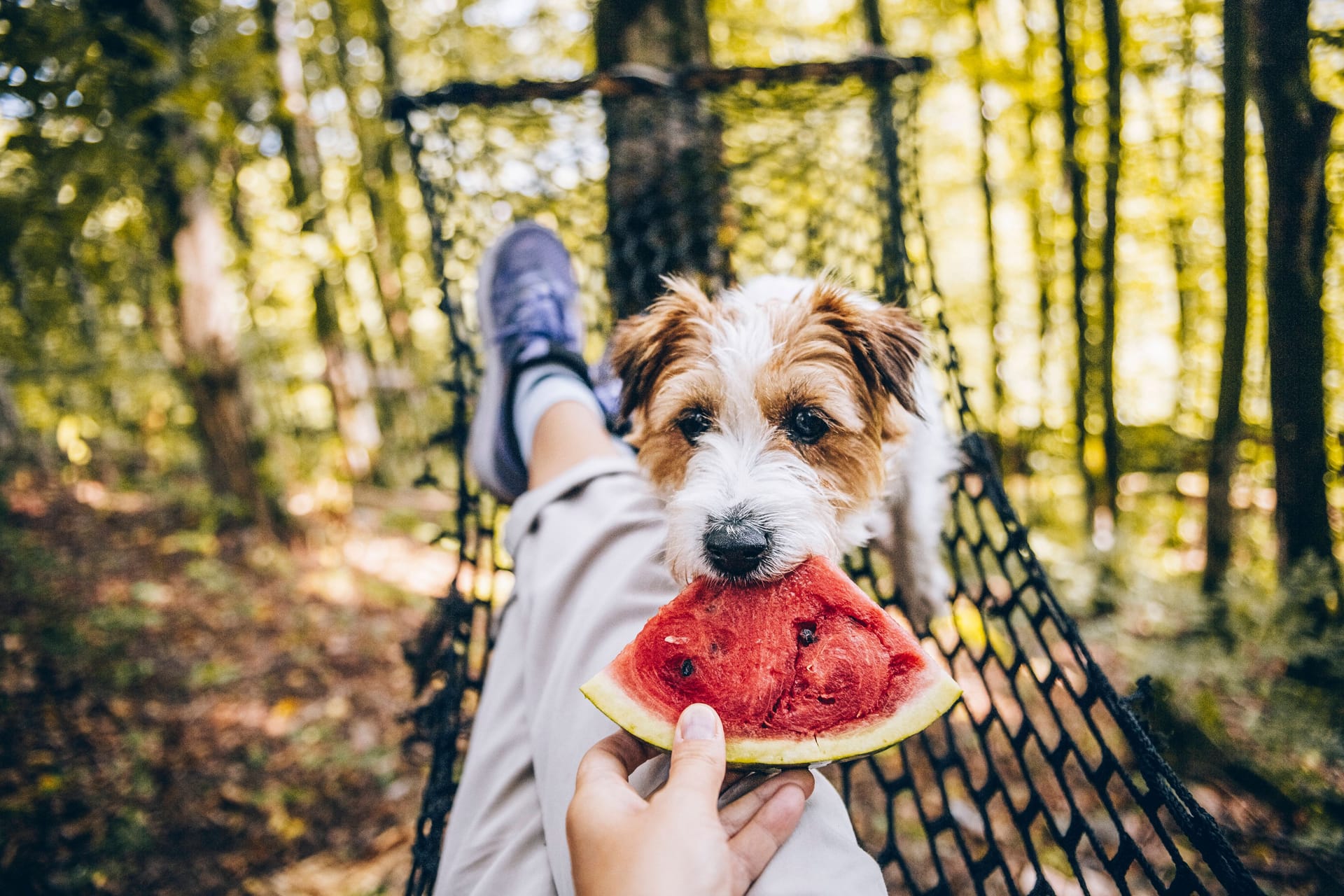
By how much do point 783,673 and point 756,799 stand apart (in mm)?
280

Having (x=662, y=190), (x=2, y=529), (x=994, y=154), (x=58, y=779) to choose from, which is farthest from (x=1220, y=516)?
(x=2, y=529)

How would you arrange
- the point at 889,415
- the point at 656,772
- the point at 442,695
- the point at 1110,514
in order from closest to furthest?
the point at 656,772, the point at 442,695, the point at 889,415, the point at 1110,514

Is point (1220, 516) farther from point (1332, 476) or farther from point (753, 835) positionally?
point (753, 835)

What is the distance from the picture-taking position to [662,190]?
3.07 meters

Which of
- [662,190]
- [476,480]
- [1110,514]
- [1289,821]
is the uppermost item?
[662,190]

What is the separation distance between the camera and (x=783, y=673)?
1.51 meters

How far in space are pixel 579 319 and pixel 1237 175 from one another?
12.1 ft

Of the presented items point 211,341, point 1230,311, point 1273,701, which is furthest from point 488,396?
point 1273,701

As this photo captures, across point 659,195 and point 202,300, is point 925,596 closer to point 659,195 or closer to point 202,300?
point 659,195

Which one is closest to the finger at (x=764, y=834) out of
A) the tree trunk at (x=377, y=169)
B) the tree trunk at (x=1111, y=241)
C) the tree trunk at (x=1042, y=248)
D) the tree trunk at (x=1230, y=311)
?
the tree trunk at (x=1230, y=311)

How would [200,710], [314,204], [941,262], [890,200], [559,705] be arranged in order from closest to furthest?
[559,705]
[890,200]
[200,710]
[314,204]
[941,262]

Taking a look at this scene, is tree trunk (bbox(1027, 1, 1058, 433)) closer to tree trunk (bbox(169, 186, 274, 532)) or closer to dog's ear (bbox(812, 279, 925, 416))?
dog's ear (bbox(812, 279, 925, 416))

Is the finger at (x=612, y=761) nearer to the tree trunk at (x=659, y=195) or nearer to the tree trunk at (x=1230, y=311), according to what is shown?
the tree trunk at (x=659, y=195)

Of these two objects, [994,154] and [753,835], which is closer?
[753,835]
